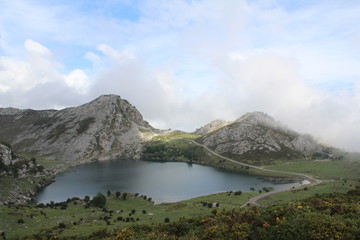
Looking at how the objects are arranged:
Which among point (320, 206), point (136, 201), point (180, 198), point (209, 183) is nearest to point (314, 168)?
point (209, 183)

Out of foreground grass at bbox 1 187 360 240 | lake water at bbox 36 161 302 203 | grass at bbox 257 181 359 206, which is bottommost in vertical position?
lake water at bbox 36 161 302 203

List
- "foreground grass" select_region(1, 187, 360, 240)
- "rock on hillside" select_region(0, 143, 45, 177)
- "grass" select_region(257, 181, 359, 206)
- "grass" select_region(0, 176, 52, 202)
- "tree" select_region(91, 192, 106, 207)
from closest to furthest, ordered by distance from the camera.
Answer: "foreground grass" select_region(1, 187, 360, 240), "grass" select_region(257, 181, 359, 206), "tree" select_region(91, 192, 106, 207), "grass" select_region(0, 176, 52, 202), "rock on hillside" select_region(0, 143, 45, 177)

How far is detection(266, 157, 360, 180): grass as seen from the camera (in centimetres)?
13888

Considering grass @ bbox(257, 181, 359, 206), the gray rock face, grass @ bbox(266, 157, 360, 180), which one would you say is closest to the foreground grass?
grass @ bbox(257, 181, 359, 206)

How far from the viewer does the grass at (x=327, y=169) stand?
456 ft

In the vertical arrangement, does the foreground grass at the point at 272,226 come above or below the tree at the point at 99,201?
above

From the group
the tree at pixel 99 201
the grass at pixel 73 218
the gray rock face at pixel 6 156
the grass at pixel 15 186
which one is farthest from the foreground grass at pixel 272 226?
the gray rock face at pixel 6 156

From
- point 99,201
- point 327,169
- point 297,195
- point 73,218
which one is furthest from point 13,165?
point 327,169

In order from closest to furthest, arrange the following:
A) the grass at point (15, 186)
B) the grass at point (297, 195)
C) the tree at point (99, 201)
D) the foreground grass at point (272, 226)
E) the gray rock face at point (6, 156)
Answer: the foreground grass at point (272, 226), the grass at point (297, 195), the tree at point (99, 201), the grass at point (15, 186), the gray rock face at point (6, 156)

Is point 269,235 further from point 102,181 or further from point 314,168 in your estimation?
point 314,168

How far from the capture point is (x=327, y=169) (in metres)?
154

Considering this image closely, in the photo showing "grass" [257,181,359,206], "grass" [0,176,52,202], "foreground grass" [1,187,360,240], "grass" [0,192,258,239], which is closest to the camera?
"foreground grass" [1,187,360,240]

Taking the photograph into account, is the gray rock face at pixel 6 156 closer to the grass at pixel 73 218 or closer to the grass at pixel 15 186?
the grass at pixel 15 186

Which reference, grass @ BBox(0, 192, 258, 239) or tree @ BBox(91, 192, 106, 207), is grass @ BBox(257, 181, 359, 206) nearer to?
grass @ BBox(0, 192, 258, 239)
